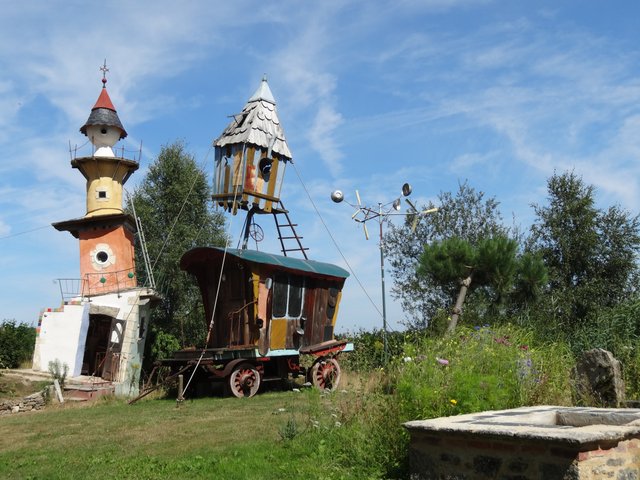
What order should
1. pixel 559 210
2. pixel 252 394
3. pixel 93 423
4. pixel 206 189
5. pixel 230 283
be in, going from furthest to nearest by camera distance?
pixel 206 189
pixel 559 210
pixel 230 283
pixel 252 394
pixel 93 423

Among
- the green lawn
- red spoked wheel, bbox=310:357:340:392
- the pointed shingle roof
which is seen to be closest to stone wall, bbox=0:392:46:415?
the green lawn

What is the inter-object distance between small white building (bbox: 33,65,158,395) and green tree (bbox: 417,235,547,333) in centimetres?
931

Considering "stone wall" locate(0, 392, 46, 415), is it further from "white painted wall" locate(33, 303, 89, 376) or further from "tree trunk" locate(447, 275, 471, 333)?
"tree trunk" locate(447, 275, 471, 333)

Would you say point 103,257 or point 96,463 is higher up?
point 103,257

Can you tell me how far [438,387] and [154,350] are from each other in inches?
611

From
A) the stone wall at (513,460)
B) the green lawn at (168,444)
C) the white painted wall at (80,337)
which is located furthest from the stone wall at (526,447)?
the white painted wall at (80,337)

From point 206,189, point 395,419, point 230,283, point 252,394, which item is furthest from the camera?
point 206,189

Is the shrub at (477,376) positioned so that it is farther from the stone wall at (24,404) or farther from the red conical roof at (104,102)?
the red conical roof at (104,102)

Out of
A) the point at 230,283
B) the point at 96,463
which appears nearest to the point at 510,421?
the point at 96,463

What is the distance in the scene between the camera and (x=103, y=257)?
21781mm

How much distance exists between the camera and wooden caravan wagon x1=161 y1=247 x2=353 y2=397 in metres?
15.3

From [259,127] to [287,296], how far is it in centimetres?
446

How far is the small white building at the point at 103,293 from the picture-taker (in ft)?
62.1

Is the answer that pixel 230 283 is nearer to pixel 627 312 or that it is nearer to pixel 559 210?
pixel 627 312
